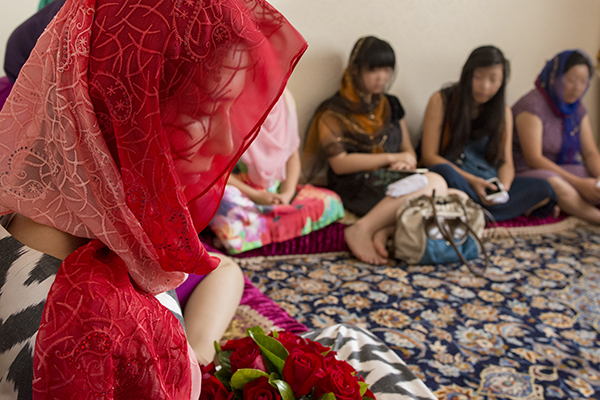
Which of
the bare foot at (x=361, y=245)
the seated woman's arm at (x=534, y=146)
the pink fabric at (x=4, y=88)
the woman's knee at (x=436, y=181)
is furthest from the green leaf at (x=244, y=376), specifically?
the seated woman's arm at (x=534, y=146)

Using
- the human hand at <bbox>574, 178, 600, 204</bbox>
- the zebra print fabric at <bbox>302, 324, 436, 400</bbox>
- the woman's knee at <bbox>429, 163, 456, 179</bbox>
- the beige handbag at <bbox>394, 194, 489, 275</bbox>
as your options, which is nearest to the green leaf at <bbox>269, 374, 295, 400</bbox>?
the zebra print fabric at <bbox>302, 324, 436, 400</bbox>

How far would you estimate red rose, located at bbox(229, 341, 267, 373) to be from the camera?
0.61m

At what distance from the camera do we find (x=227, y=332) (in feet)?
3.91

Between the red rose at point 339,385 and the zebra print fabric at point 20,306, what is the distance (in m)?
0.33

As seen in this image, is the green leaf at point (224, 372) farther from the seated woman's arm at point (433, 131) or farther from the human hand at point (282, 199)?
the seated woman's arm at point (433, 131)

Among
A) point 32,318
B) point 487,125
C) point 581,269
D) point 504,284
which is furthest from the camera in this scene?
point 487,125

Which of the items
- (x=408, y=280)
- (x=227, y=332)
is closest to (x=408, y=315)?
(x=408, y=280)

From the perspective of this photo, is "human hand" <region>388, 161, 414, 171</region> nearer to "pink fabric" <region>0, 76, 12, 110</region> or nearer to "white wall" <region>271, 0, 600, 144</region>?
"white wall" <region>271, 0, 600, 144</region>

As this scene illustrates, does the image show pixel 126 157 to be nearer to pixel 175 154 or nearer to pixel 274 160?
pixel 175 154

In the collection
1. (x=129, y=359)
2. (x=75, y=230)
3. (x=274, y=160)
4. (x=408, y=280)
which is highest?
(x=75, y=230)

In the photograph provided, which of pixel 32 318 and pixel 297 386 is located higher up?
pixel 32 318

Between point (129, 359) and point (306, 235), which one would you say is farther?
point (306, 235)

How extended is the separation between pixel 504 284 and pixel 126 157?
1637 millimetres

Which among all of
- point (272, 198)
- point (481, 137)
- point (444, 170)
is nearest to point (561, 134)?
point (481, 137)
